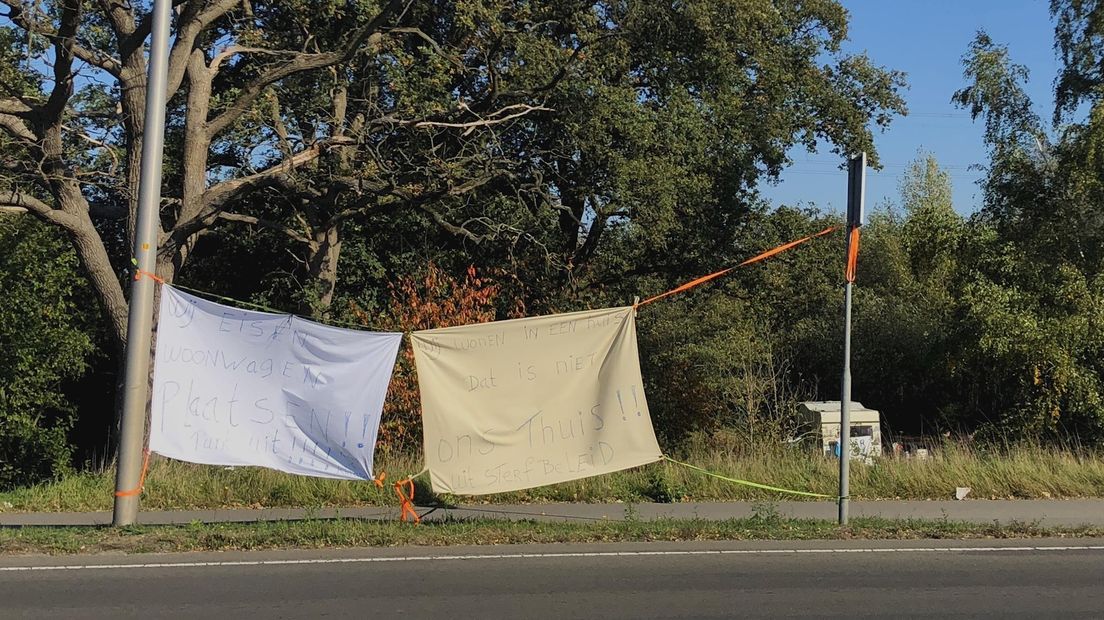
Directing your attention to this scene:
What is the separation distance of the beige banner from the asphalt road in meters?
0.90

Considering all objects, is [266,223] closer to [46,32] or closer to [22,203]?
[22,203]

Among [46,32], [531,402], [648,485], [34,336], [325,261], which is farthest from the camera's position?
[325,261]

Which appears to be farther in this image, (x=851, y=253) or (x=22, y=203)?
(x=22, y=203)

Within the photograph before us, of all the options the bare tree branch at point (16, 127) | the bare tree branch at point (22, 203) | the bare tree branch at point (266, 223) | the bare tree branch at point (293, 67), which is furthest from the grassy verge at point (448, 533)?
the bare tree branch at point (266, 223)

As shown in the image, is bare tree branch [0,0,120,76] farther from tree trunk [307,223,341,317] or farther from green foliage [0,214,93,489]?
tree trunk [307,223,341,317]

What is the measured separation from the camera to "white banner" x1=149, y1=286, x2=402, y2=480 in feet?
28.8

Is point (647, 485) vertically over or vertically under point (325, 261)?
under

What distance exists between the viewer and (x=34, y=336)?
16578 mm

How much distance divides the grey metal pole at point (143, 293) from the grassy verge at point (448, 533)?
47 cm

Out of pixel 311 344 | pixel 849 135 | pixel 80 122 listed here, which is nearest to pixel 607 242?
pixel 849 135

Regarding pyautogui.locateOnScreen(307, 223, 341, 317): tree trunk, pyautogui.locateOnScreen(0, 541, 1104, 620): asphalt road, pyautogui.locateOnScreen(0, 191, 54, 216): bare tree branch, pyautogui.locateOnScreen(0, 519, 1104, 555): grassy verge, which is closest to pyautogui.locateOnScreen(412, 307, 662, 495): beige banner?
pyautogui.locateOnScreen(0, 519, 1104, 555): grassy verge

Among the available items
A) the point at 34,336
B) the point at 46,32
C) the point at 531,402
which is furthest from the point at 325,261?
the point at 531,402

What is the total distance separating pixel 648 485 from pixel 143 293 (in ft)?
20.3

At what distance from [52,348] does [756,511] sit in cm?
1304
